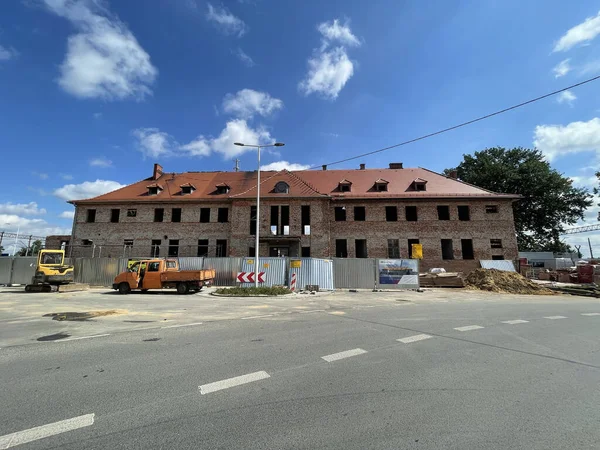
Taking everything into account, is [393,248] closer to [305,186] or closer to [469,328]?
[305,186]

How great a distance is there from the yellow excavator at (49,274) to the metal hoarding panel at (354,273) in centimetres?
1825

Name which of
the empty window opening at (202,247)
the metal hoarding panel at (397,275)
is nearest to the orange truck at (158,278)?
the metal hoarding panel at (397,275)

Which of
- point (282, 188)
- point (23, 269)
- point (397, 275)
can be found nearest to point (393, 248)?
point (397, 275)

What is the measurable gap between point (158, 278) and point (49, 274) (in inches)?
291

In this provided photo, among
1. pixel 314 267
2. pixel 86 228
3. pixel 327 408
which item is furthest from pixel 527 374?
pixel 86 228

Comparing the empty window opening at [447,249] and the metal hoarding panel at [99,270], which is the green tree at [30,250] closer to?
the metal hoarding panel at [99,270]

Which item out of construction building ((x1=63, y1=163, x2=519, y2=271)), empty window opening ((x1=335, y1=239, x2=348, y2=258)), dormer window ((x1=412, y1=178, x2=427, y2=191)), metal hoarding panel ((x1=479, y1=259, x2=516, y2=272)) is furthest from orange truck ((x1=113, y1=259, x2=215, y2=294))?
metal hoarding panel ((x1=479, y1=259, x2=516, y2=272))

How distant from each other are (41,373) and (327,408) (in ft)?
14.4

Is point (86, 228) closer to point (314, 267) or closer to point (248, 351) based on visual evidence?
point (314, 267)

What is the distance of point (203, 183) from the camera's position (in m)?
36.6

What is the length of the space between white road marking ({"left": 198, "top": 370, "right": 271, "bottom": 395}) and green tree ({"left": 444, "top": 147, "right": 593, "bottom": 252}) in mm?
49470

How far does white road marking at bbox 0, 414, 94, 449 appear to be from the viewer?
2.82 meters

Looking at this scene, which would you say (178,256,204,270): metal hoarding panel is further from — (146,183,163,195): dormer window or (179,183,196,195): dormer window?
(146,183,163,195): dormer window

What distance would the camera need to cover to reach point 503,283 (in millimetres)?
22953
